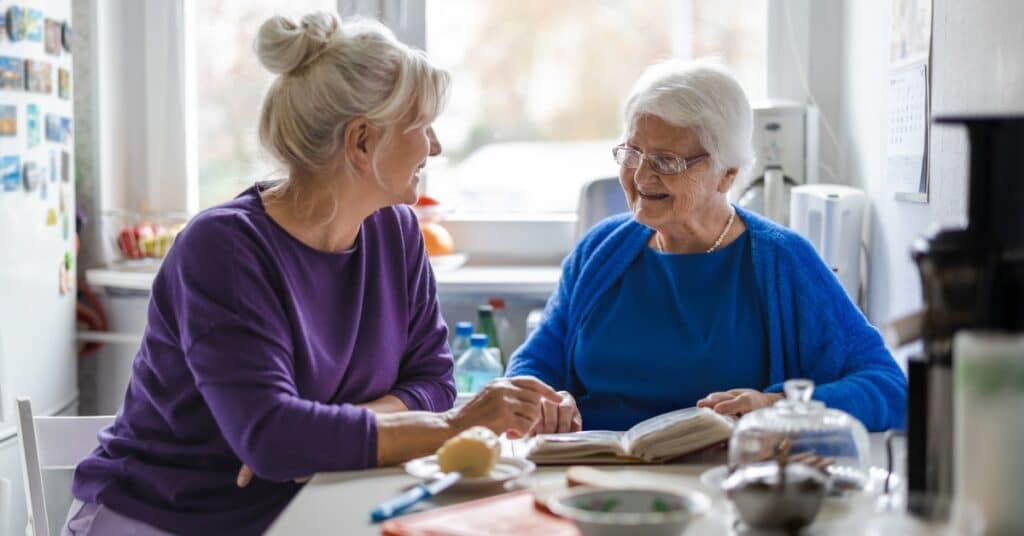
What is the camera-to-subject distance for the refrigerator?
2.42 meters

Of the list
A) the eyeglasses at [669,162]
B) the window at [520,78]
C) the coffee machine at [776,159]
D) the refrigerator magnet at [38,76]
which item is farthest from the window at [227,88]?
the eyeglasses at [669,162]

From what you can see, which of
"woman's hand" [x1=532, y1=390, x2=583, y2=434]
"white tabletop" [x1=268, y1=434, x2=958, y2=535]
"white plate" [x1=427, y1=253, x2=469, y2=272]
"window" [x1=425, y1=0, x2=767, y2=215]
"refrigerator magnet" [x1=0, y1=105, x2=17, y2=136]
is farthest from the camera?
"window" [x1=425, y1=0, x2=767, y2=215]

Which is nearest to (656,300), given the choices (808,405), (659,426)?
(659,426)

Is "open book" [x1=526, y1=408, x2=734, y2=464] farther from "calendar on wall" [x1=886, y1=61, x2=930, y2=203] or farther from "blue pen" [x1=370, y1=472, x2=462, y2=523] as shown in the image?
"calendar on wall" [x1=886, y1=61, x2=930, y2=203]

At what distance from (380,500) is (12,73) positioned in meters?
1.57

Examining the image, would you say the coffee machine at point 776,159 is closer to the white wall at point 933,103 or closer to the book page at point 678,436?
the white wall at point 933,103

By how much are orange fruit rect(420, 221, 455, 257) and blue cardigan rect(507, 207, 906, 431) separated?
92 cm

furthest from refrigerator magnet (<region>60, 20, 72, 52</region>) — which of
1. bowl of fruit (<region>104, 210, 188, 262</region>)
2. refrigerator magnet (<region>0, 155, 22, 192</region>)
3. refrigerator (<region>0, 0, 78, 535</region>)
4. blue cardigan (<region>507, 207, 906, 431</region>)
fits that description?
blue cardigan (<region>507, 207, 906, 431</region>)

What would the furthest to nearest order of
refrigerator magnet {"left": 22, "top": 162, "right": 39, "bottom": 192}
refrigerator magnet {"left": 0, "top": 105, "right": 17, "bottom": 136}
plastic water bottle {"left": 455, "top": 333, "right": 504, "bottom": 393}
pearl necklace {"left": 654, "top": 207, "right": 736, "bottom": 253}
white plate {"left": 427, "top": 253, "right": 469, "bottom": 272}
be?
white plate {"left": 427, "top": 253, "right": 469, "bottom": 272} → plastic water bottle {"left": 455, "top": 333, "right": 504, "bottom": 393} → refrigerator magnet {"left": 22, "top": 162, "right": 39, "bottom": 192} → refrigerator magnet {"left": 0, "top": 105, "right": 17, "bottom": 136} → pearl necklace {"left": 654, "top": 207, "right": 736, "bottom": 253}

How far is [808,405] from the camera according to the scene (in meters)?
1.24

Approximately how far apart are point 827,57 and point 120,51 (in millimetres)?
1751

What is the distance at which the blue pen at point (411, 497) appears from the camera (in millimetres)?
1166

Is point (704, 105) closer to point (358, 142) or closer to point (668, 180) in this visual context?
point (668, 180)

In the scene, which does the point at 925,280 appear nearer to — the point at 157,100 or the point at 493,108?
the point at 493,108
